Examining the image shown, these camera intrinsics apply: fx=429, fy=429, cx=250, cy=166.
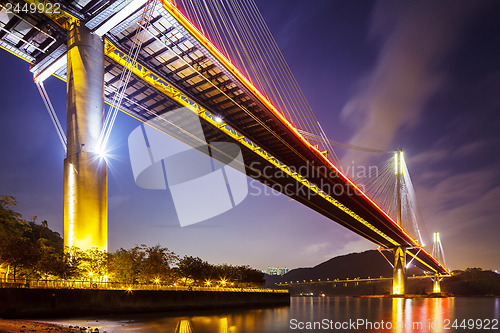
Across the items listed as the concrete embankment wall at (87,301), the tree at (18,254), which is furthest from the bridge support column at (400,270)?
the tree at (18,254)

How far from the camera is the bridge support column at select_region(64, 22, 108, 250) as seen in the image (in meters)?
20.8

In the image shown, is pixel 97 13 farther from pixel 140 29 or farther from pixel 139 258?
Answer: pixel 139 258

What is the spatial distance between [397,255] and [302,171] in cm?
3591

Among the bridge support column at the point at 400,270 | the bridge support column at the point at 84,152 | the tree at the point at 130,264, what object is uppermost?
the bridge support column at the point at 84,152

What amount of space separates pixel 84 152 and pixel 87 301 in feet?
23.8

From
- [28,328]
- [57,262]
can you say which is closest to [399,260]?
[57,262]

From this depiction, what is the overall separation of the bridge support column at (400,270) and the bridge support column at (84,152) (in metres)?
57.9

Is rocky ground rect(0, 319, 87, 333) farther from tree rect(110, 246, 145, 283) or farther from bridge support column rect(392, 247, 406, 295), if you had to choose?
bridge support column rect(392, 247, 406, 295)

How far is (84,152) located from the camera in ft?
69.8

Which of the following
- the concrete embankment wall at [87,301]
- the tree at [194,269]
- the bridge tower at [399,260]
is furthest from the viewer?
the bridge tower at [399,260]

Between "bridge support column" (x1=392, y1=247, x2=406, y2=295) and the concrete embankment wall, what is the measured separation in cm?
4561

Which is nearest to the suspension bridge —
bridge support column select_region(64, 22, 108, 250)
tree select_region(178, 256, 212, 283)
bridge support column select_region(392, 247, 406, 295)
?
bridge support column select_region(64, 22, 108, 250)

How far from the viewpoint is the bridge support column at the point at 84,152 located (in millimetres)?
20797

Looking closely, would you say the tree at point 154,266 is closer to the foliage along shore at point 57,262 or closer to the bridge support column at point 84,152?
the foliage along shore at point 57,262
